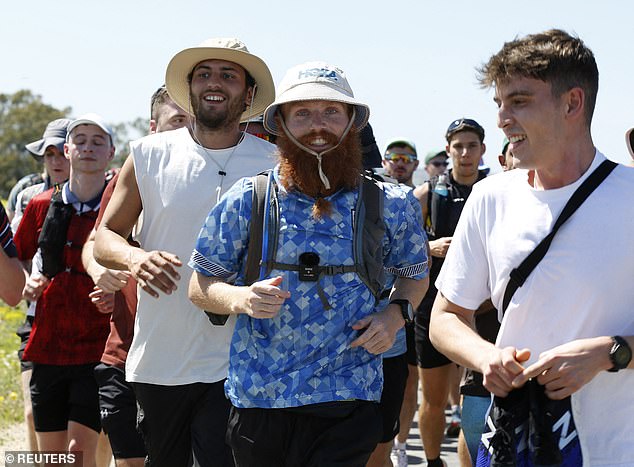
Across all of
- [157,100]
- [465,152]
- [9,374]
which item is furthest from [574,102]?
[9,374]

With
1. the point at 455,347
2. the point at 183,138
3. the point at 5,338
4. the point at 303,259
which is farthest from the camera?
the point at 5,338

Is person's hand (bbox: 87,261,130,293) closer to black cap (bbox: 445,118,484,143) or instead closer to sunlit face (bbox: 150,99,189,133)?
sunlit face (bbox: 150,99,189,133)

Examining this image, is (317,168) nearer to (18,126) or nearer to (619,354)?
(619,354)

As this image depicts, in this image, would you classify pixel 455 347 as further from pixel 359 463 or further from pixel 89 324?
pixel 89 324

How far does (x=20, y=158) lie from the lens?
7394 centimetres

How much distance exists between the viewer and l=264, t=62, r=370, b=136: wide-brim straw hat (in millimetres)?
4094

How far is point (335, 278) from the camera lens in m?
3.91

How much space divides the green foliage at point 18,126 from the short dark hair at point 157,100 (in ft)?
226

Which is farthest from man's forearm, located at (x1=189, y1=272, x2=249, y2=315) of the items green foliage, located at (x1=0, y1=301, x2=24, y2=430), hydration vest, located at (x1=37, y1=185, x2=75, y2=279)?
green foliage, located at (x1=0, y1=301, x2=24, y2=430)

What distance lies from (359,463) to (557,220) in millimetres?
1339

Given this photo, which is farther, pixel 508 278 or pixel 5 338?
pixel 5 338

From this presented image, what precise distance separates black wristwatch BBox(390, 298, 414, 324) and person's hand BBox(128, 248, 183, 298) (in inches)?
34.8

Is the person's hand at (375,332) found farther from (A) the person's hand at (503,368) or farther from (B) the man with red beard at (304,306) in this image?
(A) the person's hand at (503,368)

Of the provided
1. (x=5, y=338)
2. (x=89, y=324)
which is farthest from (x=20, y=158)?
(x=89, y=324)
